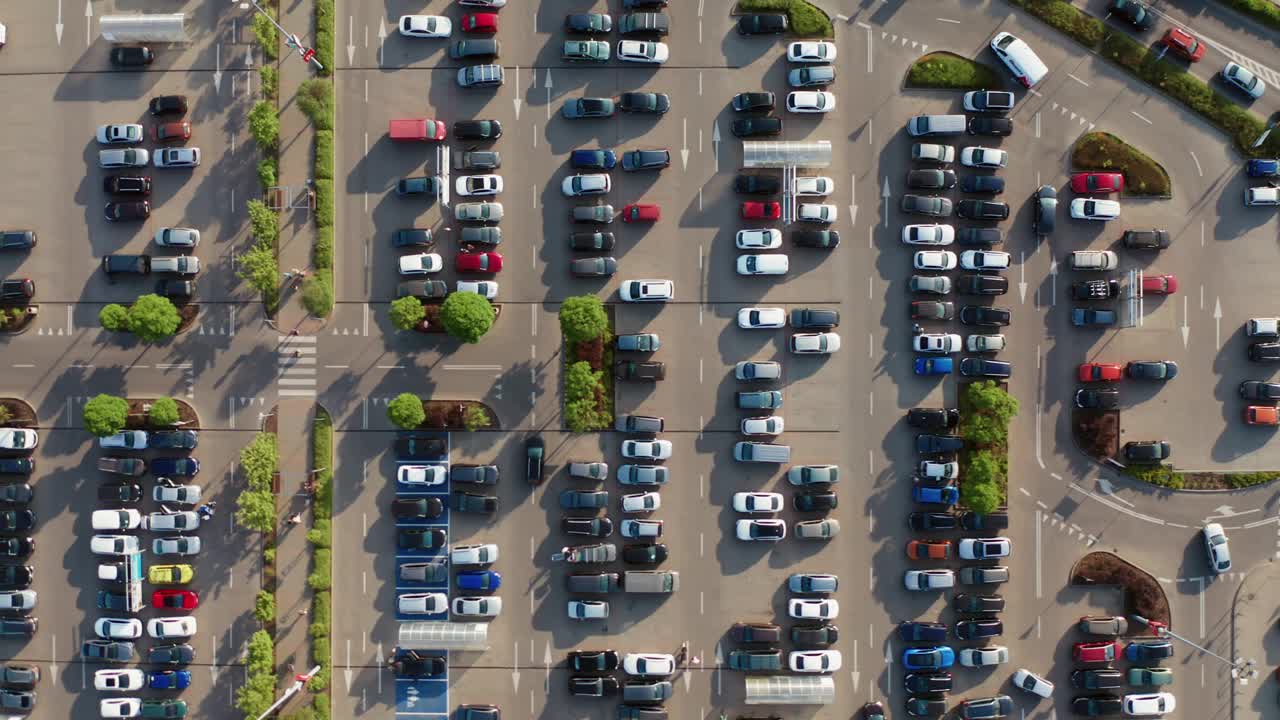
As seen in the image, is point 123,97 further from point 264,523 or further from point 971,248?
point 971,248

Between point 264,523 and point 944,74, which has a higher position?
point 944,74

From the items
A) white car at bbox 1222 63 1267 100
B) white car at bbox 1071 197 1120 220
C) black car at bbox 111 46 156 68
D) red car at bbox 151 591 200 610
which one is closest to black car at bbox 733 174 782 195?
white car at bbox 1071 197 1120 220

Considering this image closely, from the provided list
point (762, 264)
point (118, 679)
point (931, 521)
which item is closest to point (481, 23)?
point (762, 264)

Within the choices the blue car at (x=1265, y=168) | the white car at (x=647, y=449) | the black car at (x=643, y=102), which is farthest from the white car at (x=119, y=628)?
the blue car at (x=1265, y=168)

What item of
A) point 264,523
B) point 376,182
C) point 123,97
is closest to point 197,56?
point 123,97

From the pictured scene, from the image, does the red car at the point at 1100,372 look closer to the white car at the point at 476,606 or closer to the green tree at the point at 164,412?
the white car at the point at 476,606
